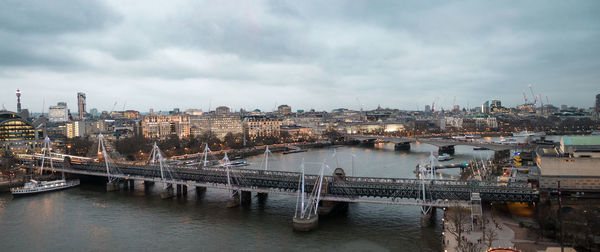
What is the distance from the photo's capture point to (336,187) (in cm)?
2128

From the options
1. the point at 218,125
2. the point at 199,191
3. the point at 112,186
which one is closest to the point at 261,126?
the point at 218,125

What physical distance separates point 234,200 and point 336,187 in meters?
6.18

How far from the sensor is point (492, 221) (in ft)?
59.1

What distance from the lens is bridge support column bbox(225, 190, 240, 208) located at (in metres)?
23.7

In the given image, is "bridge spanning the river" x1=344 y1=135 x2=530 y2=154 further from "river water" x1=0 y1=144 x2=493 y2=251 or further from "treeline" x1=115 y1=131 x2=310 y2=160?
"river water" x1=0 y1=144 x2=493 y2=251

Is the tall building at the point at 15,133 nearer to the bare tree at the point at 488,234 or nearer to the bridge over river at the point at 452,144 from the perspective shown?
the bridge over river at the point at 452,144

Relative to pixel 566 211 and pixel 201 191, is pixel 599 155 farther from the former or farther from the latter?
pixel 201 191

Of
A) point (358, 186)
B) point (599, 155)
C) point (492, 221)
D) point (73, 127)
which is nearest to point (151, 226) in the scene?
point (358, 186)

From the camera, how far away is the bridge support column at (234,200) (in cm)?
2367

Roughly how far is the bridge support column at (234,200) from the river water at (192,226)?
0.36 metres

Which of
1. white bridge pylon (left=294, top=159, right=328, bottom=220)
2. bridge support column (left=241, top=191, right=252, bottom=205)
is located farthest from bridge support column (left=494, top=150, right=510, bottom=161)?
bridge support column (left=241, top=191, right=252, bottom=205)

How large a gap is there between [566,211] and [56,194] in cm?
3035

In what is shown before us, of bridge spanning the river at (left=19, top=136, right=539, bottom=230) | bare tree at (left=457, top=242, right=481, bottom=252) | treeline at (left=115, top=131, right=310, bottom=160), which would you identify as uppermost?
treeline at (left=115, top=131, right=310, bottom=160)

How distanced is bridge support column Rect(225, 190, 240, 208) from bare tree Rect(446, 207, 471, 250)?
37.1 ft
